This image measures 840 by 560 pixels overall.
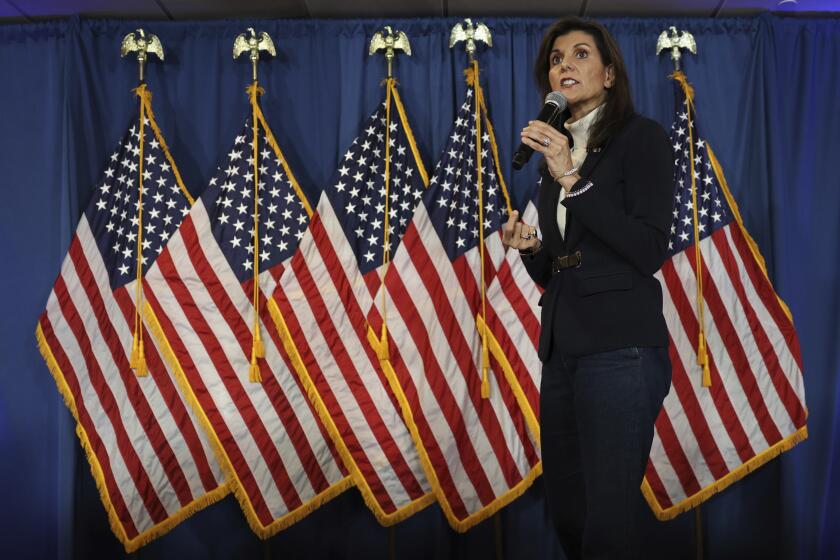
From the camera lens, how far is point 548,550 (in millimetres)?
3570

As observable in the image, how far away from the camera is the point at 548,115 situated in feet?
5.87

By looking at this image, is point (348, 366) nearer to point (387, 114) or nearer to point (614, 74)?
point (387, 114)

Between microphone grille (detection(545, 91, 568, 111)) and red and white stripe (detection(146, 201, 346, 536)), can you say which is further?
red and white stripe (detection(146, 201, 346, 536))

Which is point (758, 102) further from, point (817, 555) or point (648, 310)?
point (648, 310)

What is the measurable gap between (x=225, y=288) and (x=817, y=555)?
274 cm

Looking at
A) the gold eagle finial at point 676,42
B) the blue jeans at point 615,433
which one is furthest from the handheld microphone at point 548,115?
the gold eagle finial at point 676,42

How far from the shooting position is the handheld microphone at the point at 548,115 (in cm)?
175

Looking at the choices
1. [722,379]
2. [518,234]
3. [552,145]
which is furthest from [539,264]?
[722,379]

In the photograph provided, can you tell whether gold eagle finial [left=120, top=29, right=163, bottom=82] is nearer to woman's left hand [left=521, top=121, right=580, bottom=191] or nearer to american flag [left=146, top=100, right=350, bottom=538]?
american flag [left=146, top=100, right=350, bottom=538]

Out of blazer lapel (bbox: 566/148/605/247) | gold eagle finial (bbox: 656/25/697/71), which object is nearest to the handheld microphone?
blazer lapel (bbox: 566/148/605/247)

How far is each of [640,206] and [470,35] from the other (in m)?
2.11

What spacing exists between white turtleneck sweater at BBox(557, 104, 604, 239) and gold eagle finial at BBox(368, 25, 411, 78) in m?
1.91

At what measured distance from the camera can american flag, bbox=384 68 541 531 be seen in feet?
10.8

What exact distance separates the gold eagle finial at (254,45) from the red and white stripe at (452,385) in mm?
978
